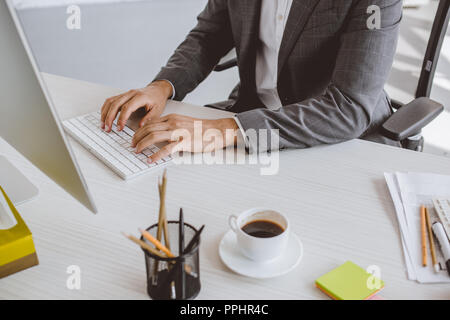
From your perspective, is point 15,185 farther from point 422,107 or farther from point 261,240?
point 422,107

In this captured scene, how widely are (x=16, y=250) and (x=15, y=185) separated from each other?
27cm

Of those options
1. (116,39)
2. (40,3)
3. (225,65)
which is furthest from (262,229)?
(116,39)

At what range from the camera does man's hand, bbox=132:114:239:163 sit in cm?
101

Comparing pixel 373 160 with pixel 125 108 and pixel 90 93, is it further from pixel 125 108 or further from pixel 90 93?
pixel 90 93

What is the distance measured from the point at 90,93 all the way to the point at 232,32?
542mm

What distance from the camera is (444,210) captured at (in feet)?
2.75

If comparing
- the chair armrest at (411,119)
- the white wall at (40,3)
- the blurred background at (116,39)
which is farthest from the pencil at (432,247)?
the white wall at (40,3)

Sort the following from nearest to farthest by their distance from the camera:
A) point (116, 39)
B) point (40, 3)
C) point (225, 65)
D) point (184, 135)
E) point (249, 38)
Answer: point (184, 135) → point (249, 38) → point (225, 65) → point (40, 3) → point (116, 39)

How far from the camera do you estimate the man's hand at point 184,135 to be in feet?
3.30

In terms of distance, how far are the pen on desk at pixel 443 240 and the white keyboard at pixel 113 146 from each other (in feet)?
1.89

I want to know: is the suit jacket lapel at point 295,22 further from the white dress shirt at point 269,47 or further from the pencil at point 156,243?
the pencil at point 156,243

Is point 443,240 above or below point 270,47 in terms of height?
below
